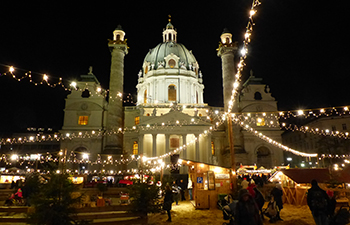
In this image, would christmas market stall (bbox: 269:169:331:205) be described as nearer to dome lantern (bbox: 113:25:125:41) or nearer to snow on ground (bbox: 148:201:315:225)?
snow on ground (bbox: 148:201:315:225)

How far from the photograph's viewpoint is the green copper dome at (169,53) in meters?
55.9

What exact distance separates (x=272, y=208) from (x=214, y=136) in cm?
3132

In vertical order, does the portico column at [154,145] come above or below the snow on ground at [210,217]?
above

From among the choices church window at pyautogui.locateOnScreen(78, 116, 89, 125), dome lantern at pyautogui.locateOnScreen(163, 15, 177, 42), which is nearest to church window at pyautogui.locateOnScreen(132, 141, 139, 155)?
church window at pyautogui.locateOnScreen(78, 116, 89, 125)

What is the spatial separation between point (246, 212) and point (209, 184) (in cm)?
997

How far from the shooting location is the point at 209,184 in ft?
51.2

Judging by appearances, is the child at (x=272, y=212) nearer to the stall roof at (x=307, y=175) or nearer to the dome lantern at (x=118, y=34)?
the stall roof at (x=307, y=175)

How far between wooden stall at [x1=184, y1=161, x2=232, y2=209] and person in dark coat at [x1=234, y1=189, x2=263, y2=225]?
29.3 ft

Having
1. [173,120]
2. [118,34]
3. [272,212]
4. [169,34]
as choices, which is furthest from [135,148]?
[169,34]

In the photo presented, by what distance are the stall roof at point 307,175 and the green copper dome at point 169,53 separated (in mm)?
42523

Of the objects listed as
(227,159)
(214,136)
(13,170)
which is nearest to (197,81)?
(214,136)

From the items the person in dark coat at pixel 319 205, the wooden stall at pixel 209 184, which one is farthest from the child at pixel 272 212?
the wooden stall at pixel 209 184

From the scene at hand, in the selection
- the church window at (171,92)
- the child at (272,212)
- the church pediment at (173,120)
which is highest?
the church window at (171,92)

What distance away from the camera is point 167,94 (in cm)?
5131
